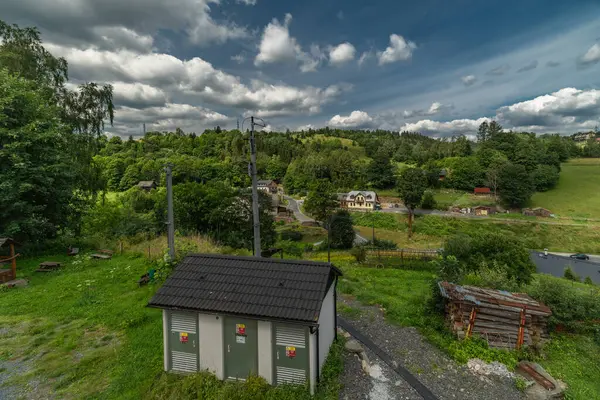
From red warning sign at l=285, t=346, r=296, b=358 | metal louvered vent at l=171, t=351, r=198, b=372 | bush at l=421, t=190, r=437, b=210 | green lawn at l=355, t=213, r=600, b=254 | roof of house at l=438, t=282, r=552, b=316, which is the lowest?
green lawn at l=355, t=213, r=600, b=254

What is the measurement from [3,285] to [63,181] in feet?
26.4

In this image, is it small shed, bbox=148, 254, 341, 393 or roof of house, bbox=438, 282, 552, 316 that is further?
roof of house, bbox=438, 282, 552, 316

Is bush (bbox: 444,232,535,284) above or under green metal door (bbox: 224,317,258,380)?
→ under

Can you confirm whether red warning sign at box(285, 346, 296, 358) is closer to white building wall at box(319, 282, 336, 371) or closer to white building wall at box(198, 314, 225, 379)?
white building wall at box(319, 282, 336, 371)

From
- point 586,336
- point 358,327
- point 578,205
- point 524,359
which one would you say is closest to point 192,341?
point 358,327

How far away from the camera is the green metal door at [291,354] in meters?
6.89

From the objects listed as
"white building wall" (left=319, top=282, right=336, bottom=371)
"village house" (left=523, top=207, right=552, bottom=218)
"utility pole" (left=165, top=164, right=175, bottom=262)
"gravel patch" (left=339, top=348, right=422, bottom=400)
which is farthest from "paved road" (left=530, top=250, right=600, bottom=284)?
"utility pole" (left=165, top=164, right=175, bottom=262)

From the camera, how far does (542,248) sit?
44688 mm

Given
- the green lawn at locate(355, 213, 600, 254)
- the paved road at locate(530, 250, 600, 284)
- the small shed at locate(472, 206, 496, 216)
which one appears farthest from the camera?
the small shed at locate(472, 206, 496, 216)

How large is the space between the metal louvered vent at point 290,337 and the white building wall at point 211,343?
149cm

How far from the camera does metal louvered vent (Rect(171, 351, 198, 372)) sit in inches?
299

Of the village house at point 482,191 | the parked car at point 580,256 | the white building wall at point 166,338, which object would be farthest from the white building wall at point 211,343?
the village house at point 482,191

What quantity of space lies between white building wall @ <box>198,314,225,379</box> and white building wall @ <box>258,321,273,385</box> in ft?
3.35

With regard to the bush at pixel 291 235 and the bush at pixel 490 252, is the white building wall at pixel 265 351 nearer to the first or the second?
the bush at pixel 490 252
